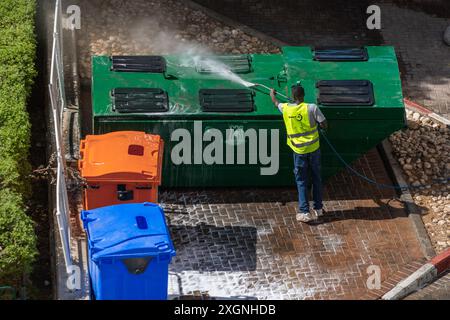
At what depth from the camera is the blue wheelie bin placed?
10562mm

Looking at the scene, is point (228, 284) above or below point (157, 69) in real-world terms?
below

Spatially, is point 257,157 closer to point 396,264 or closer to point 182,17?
point 396,264

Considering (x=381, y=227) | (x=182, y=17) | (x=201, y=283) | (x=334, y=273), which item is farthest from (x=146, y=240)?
(x=182, y=17)

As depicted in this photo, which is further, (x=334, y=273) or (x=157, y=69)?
(x=157, y=69)

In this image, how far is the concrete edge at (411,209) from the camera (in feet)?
41.6

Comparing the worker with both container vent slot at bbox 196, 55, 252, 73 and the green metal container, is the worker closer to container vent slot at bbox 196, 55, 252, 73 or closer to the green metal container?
the green metal container

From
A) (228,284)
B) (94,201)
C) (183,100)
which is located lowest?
(228,284)

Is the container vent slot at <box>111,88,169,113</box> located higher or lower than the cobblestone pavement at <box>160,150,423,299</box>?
higher

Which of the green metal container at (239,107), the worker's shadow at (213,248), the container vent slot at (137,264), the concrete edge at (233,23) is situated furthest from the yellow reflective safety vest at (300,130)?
the concrete edge at (233,23)

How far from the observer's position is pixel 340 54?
13547 mm

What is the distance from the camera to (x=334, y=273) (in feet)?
39.8

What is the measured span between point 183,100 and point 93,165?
4.85 feet

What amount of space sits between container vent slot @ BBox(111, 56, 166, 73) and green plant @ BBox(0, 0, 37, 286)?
1.07 m

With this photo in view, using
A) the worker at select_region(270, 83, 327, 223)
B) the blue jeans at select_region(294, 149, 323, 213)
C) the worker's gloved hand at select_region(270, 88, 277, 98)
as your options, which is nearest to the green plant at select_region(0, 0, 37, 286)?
the worker's gloved hand at select_region(270, 88, 277, 98)
